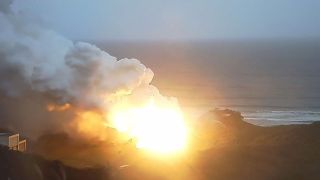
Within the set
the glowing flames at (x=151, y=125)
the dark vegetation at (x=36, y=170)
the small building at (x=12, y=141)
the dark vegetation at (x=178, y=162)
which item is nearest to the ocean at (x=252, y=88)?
the glowing flames at (x=151, y=125)

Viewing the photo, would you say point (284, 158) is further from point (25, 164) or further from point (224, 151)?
point (25, 164)

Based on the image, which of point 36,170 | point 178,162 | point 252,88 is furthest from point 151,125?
point 252,88

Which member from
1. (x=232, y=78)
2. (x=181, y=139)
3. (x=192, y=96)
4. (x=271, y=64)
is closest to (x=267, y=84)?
(x=232, y=78)

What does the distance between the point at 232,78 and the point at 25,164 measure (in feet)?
317

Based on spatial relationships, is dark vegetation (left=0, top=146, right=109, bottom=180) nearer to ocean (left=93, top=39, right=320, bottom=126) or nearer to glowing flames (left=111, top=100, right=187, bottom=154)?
glowing flames (left=111, top=100, right=187, bottom=154)

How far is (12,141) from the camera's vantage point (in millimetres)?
34844

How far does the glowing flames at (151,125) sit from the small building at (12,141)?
5.44m

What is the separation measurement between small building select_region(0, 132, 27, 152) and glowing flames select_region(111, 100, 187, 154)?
5441 mm

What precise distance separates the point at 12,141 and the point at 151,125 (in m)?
8.46

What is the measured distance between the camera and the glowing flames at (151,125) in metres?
36.9

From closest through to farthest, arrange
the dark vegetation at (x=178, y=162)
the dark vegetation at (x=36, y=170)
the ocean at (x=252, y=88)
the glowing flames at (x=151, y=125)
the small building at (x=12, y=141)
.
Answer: the dark vegetation at (x=36, y=170) < the dark vegetation at (x=178, y=162) < the small building at (x=12, y=141) < the glowing flames at (x=151, y=125) < the ocean at (x=252, y=88)

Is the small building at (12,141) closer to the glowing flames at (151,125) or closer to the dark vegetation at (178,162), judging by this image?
the dark vegetation at (178,162)

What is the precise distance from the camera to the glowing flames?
121 feet

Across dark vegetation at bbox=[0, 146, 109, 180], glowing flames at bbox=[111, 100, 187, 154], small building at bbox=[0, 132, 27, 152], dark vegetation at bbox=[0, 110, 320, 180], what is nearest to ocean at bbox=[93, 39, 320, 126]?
glowing flames at bbox=[111, 100, 187, 154]
